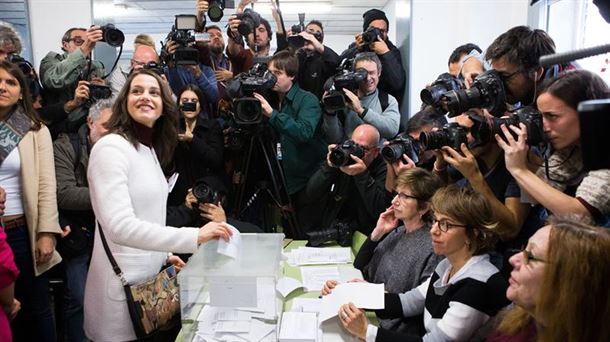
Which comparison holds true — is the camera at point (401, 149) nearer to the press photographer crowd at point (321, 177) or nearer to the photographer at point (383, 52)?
the press photographer crowd at point (321, 177)

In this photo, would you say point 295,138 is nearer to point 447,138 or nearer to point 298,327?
point 447,138

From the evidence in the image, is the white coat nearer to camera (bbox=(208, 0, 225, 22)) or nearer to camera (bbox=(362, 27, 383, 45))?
camera (bbox=(208, 0, 225, 22))

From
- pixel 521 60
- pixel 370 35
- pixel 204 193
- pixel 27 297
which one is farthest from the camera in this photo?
pixel 370 35

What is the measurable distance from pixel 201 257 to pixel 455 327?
800 millimetres

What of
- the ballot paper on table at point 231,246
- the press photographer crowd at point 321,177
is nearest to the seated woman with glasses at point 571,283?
the press photographer crowd at point 321,177

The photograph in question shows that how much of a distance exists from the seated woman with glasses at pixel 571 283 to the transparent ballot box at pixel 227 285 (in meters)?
0.71

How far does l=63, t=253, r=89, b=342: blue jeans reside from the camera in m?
2.51

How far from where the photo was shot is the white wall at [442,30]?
338 cm

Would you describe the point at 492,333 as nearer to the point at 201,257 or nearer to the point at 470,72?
the point at 201,257

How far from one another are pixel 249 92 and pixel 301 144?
41 centimetres

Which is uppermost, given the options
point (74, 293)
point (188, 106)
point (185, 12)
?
point (185, 12)

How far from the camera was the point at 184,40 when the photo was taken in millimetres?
2691

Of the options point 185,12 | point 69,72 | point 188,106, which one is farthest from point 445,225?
point 185,12

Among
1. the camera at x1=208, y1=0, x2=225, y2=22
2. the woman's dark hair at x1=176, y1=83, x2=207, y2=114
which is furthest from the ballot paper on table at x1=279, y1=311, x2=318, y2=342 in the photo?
the camera at x1=208, y1=0, x2=225, y2=22
